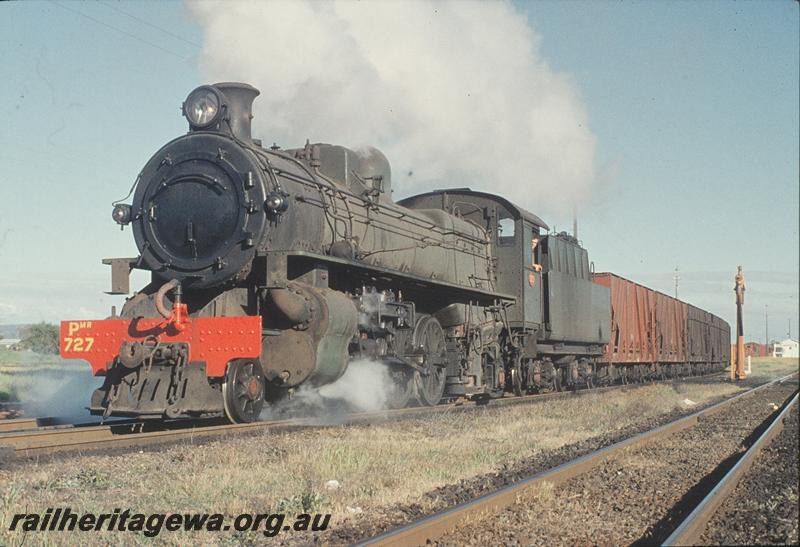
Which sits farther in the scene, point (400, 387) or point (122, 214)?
point (400, 387)

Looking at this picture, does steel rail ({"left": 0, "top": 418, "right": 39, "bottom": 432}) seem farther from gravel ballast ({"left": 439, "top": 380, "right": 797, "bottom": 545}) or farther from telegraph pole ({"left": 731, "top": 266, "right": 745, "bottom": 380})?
telegraph pole ({"left": 731, "top": 266, "right": 745, "bottom": 380})

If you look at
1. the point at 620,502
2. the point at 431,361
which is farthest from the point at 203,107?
the point at 620,502

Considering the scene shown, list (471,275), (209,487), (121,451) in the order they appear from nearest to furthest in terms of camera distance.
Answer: (209,487) < (121,451) < (471,275)

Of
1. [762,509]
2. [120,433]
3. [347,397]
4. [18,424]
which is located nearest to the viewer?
[762,509]

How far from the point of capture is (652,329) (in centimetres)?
2827

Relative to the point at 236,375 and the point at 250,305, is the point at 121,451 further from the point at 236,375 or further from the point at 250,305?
the point at 250,305

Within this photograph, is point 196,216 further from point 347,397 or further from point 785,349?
point 785,349

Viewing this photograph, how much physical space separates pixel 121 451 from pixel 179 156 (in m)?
3.79

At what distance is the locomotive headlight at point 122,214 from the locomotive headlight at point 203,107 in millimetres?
1373

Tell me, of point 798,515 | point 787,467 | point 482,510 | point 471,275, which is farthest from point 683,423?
point 482,510

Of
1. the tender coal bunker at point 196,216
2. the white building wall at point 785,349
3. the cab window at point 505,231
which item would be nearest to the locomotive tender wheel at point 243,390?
the tender coal bunker at point 196,216

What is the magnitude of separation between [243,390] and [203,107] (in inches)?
138

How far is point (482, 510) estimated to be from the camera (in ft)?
17.5

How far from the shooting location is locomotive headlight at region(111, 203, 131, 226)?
1029cm
